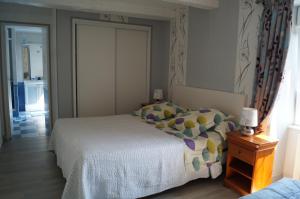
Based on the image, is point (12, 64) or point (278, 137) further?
point (12, 64)

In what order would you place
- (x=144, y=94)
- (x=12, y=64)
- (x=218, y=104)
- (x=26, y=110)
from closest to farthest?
(x=218, y=104), (x=144, y=94), (x=12, y=64), (x=26, y=110)

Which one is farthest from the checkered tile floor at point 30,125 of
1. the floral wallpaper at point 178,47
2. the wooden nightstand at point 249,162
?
the wooden nightstand at point 249,162

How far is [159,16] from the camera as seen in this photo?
4.20m

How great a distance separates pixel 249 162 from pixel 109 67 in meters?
2.94

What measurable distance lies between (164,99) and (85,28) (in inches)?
78.1

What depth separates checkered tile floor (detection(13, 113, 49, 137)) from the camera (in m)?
4.77

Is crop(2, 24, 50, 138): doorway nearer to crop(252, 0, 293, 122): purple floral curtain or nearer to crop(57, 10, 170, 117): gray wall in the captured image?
crop(57, 10, 170, 117): gray wall

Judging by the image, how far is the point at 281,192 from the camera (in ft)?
5.61

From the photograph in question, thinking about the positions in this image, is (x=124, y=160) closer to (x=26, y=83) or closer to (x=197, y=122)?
(x=197, y=122)

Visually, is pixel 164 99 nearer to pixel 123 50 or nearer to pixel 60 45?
pixel 123 50

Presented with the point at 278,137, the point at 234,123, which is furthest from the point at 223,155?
the point at 278,137

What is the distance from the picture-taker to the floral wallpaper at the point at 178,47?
412 cm

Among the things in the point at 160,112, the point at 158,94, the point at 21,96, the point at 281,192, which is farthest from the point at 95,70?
the point at 21,96

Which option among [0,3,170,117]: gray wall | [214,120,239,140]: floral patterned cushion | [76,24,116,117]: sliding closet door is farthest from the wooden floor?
[76,24,116,117]: sliding closet door
